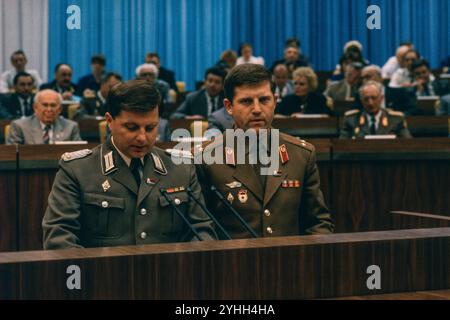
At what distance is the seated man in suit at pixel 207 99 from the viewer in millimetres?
7527

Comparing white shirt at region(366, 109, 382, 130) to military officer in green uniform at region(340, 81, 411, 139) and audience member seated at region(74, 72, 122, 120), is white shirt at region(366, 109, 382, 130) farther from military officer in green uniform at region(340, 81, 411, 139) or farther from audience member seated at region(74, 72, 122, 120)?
audience member seated at region(74, 72, 122, 120)

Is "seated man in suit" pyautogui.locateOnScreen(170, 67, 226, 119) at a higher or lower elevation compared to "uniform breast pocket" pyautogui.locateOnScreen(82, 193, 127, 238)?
higher

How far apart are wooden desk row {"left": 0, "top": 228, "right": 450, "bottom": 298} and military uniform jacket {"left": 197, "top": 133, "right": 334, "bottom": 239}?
83cm

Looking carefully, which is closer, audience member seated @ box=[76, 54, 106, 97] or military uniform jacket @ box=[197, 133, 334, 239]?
military uniform jacket @ box=[197, 133, 334, 239]

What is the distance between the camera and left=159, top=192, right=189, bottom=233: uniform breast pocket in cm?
273

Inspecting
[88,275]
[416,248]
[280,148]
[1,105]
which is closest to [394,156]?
[280,148]

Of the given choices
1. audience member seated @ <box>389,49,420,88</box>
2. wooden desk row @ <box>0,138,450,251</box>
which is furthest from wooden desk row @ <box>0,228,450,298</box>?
audience member seated @ <box>389,49,420,88</box>

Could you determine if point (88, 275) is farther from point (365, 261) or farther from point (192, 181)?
point (192, 181)

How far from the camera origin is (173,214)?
274 centimetres

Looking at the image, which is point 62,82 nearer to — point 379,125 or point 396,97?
point 396,97

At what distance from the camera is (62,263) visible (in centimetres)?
174

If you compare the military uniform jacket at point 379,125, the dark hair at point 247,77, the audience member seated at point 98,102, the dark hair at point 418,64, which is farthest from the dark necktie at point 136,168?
the dark hair at point 418,64

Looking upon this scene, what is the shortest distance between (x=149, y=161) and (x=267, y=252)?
93 cm

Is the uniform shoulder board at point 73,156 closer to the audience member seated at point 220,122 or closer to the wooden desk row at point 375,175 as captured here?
the wooden desk row at point 375,175
